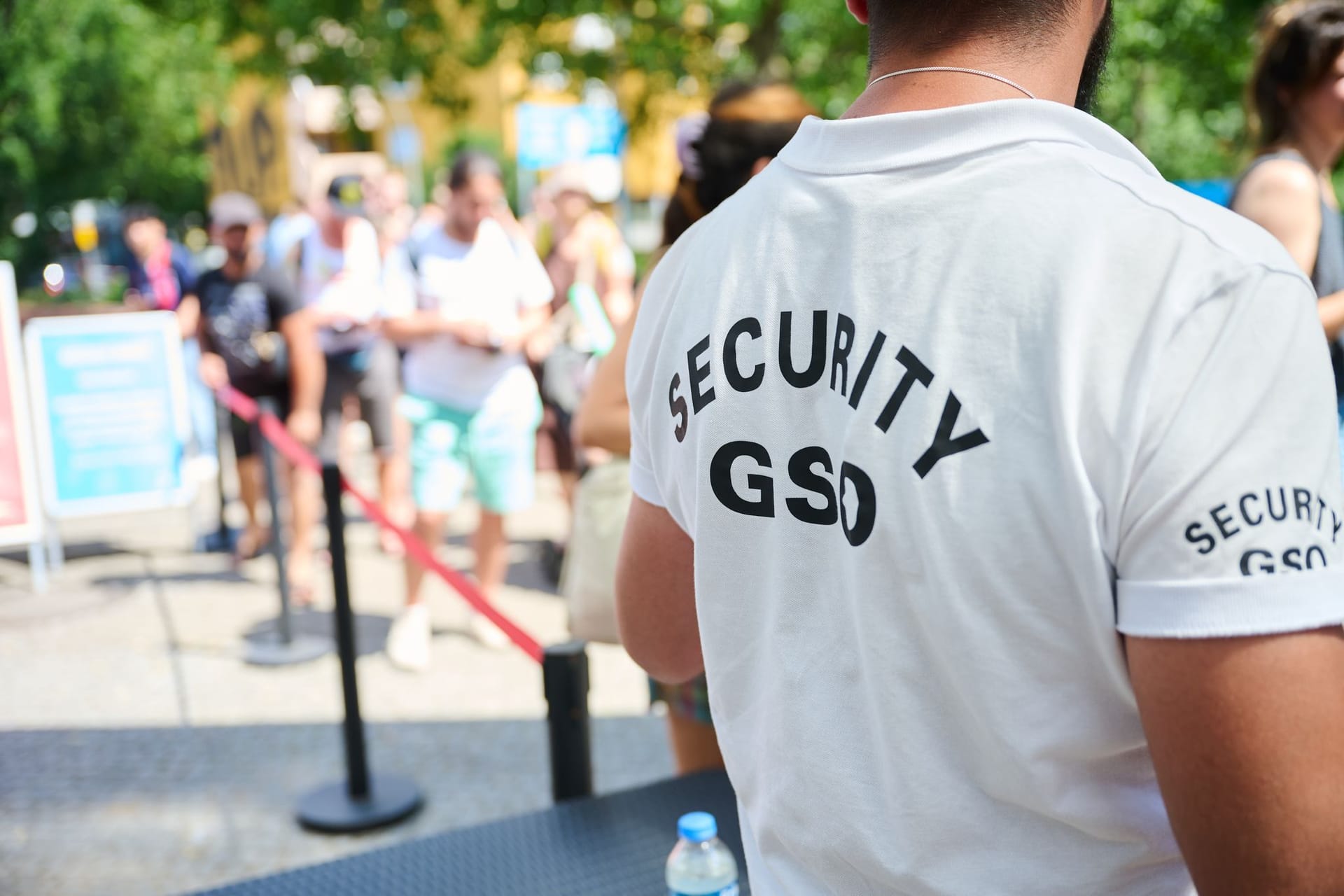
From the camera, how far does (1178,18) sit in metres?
11.8

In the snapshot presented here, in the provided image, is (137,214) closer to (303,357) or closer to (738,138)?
(303,357)

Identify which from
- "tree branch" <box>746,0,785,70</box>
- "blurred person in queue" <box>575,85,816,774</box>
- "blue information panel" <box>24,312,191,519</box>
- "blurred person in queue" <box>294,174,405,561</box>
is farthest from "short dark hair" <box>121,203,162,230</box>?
"blurred person in queue" <box>575,85,816,774</box>

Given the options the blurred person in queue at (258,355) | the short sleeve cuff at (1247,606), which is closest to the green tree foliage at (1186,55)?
the blurred person in queue at (258,355)

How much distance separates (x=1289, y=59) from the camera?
2748 millimetres

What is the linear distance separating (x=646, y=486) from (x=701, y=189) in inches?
56.2

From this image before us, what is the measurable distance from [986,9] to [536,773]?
12.1 feet

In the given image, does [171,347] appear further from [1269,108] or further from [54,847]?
[1269,108]

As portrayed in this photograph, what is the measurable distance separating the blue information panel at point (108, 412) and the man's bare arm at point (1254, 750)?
6.49 m

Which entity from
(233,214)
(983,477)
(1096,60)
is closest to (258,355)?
(233,214)

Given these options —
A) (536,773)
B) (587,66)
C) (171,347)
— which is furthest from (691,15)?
(536,773)

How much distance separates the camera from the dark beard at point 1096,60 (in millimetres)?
1068

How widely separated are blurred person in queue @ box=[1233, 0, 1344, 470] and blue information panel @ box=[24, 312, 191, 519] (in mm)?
5642

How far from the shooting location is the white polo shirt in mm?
799

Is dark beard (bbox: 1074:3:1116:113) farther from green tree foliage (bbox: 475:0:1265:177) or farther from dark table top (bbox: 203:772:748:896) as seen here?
green tree foliage (bbox: 475:0:1265:177)
